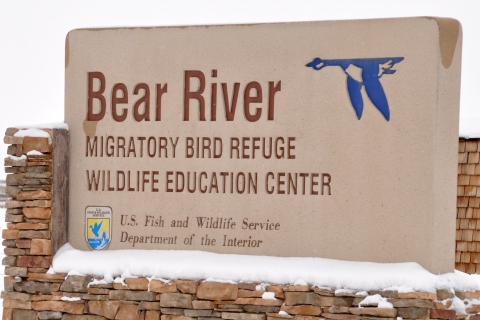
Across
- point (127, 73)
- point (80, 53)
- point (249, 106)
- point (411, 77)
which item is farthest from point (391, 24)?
point (80, 53)

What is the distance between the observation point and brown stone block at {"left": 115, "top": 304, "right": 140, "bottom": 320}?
20.5 feet

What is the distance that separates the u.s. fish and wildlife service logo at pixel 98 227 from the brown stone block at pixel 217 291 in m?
1.05

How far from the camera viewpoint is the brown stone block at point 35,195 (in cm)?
648

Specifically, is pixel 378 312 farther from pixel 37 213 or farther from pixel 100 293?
pixel 37 213

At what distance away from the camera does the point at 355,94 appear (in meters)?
6.13

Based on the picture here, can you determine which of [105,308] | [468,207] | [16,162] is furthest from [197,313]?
[468,207]

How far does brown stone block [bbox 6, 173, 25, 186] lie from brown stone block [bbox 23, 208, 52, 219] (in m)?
0.25

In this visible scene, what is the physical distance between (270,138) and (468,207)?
4.58 m

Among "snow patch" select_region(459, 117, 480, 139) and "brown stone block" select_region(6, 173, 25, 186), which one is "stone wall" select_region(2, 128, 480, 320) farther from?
"snow patch" select_region(459, 117, 480, 139)

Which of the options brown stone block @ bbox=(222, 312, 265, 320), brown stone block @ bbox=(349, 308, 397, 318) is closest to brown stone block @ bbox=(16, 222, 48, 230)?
brown stone block @ bbox=(222, 312, 265, 320)

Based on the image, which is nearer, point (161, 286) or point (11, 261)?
point (161, 286)

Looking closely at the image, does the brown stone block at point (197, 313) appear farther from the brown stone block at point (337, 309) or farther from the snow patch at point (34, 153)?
the snow patch at point (34, 153)

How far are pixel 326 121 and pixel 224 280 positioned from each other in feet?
5.12

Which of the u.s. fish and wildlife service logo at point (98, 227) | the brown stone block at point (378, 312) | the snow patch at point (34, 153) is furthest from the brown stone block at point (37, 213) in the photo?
the brown stone block at point (378, 312)
